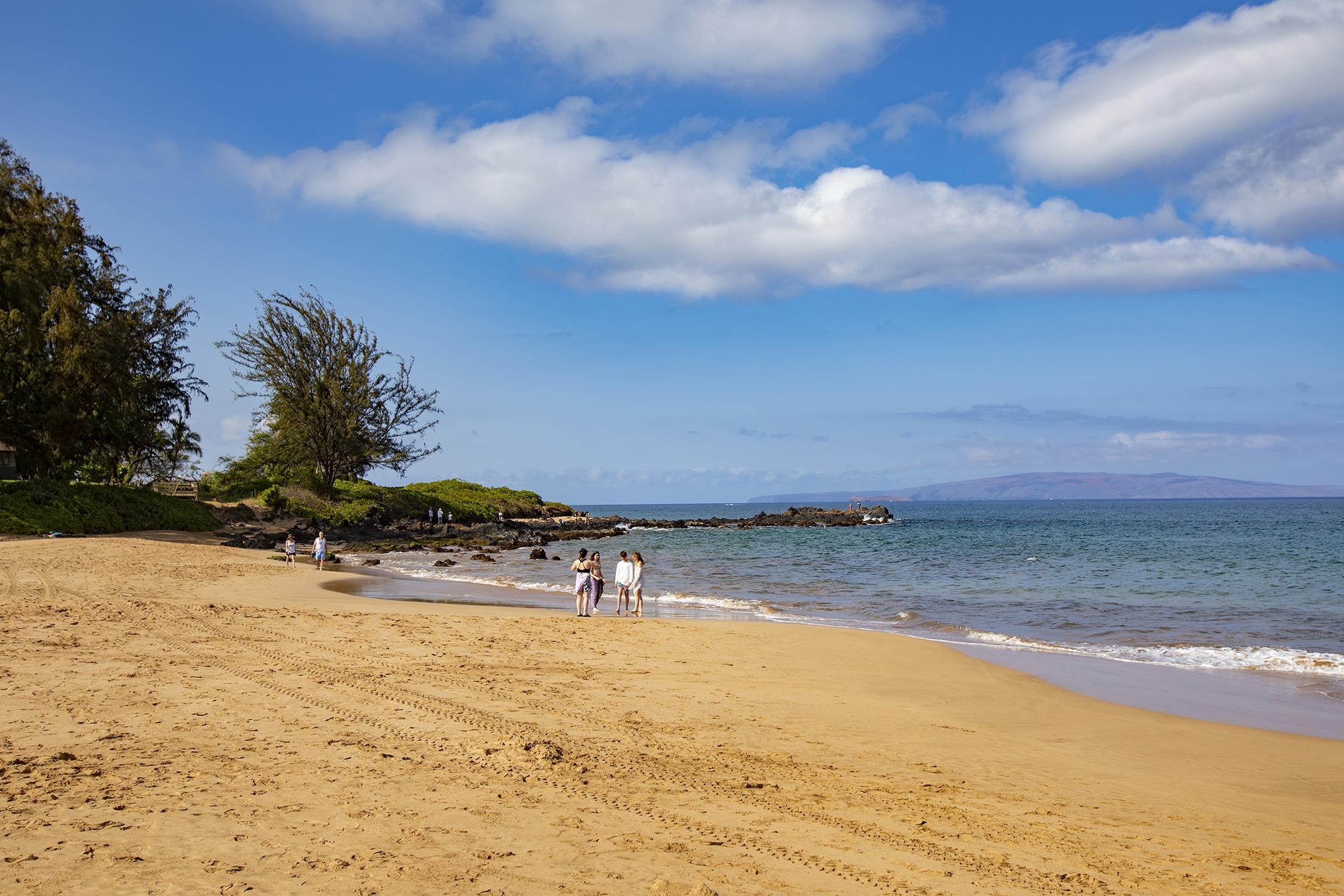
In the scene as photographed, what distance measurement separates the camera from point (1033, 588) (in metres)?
27.4

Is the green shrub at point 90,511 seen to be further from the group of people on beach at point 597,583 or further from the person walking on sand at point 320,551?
the group of people on beach at point 597,583

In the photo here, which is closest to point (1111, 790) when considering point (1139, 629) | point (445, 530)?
point (1139, 629)

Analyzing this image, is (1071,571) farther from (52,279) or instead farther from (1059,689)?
(52,279)

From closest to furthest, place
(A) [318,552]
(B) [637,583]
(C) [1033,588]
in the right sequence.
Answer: (B) [637,583] < (C) [1033,588] < (A) [318,552]

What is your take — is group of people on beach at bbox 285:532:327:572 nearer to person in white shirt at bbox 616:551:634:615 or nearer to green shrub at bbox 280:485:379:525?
person in white shirt at bbox 616:551:634:615

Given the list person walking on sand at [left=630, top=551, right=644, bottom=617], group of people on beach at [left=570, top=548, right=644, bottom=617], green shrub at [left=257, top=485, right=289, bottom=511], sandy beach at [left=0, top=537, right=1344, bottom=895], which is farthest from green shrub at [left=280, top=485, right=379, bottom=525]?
sandy beach at [left=0, top=537, right=1344, bottom=895]

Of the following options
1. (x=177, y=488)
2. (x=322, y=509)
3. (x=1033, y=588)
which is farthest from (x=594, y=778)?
(x=177, y=488)

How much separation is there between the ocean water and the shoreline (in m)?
0.47

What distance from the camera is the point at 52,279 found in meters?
37.4

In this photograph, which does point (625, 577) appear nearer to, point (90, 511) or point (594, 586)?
point (594, 586)

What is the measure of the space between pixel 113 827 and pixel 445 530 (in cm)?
5242

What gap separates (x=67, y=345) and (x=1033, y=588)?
3945 cm

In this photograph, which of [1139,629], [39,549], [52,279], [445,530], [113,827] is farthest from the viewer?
[445,530]

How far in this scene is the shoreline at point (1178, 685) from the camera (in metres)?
11.0
